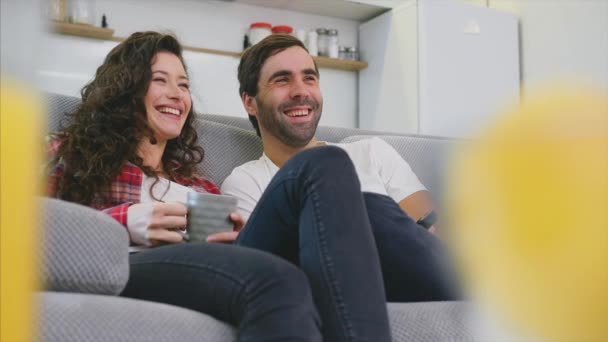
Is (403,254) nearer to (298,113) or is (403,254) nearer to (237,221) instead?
(237,221)

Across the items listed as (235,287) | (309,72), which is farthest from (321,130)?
(235,287)

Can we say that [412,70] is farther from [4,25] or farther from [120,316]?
[4,25]

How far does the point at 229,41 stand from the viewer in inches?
151

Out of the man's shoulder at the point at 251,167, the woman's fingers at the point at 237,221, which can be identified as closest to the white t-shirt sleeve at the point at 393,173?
the man's shoulder at the point at 251,167

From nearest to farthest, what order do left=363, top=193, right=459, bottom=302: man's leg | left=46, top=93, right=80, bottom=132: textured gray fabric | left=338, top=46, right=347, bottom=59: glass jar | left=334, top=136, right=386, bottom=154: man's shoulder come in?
left=363, top=193, right=459, bottom=302: man's leg, left=46, top=93, right=80, bottom=132: textured gray fabric, left=334, top=136, right=386, bottom=154: man's shoulder, left=338, top=46, right=347, bottom=59: glass jar

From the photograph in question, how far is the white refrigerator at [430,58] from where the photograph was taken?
384 cm

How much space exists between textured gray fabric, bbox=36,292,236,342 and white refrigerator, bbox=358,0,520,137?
9.79 feet

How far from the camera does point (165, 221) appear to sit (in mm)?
1182

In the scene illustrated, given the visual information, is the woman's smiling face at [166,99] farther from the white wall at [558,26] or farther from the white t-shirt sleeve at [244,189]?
the white wall at [558,26]

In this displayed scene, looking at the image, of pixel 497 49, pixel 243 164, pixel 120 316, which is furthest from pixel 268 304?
pixel 497 49

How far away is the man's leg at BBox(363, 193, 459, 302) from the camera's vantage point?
1154 millimetres

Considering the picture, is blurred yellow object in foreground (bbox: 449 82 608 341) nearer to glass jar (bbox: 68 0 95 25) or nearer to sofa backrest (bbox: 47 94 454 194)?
sofa backrest (bbox: 47 94 454 194)

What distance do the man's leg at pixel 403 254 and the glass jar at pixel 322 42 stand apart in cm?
290

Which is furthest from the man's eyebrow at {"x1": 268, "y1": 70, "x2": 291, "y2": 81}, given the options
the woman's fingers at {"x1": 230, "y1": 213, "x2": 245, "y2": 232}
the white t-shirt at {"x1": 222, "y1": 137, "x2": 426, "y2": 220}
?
the woman's fingers at {"x1": 230, "y1": 213, "x2": 245, "y2": 232}
